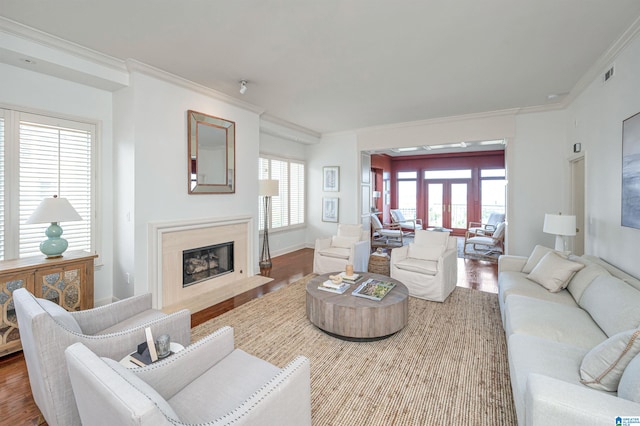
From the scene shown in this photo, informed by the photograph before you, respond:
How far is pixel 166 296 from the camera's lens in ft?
12.3

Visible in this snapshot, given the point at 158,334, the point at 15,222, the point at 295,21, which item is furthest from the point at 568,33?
the point at 15,222

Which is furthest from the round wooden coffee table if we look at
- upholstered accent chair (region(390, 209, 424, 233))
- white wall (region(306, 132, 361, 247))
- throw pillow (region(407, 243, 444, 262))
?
upholstered accent chair (region(390, 209, 424, 233))

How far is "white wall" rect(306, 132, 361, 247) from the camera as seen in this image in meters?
6.78

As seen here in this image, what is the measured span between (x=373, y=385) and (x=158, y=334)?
5.16ft

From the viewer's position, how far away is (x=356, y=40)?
2.86 m

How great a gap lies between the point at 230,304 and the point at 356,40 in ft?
11.0

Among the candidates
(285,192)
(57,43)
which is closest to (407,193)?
(285,192)

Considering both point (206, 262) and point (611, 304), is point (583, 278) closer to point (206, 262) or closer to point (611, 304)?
point (611, 304)

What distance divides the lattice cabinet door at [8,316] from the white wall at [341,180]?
5444 mm

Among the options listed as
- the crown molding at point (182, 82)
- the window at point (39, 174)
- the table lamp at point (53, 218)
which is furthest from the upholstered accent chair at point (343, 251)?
the table lamp at point (53, 218)

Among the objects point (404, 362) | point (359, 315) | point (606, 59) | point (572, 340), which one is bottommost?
point (404, 362)

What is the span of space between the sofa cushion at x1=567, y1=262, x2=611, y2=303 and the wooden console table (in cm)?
470

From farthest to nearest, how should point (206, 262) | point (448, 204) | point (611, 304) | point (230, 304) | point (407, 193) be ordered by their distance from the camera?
point (407, 193) → point (448, 204) → point (206, 262) → point (230, 304) → point (611, 304)

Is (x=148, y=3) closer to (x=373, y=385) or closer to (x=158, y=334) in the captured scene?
(x=158, y=334)
